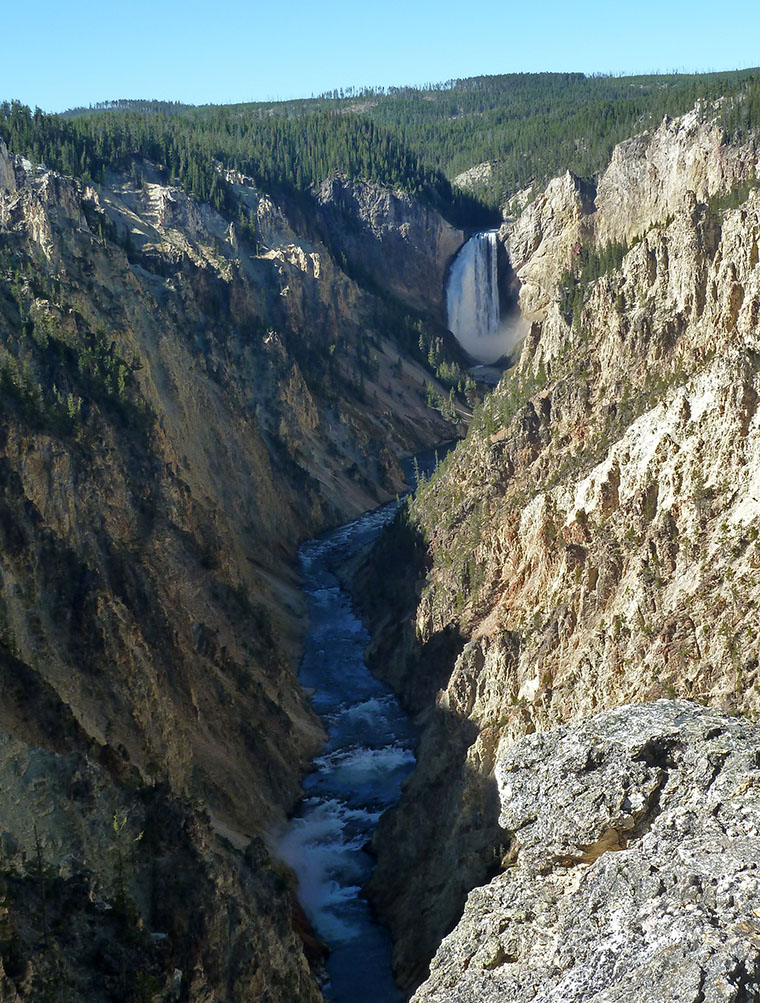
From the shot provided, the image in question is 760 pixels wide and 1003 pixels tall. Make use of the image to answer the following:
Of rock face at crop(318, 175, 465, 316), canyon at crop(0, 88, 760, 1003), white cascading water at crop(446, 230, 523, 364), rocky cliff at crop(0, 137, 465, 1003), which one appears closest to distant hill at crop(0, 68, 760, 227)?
rock face at crop(318, 175, 465, 316)

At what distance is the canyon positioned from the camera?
27094 millimetres

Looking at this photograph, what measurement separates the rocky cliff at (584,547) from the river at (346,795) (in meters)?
1.21

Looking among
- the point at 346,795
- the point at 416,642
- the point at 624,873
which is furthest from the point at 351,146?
the point at 624,873

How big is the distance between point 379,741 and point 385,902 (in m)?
14.5

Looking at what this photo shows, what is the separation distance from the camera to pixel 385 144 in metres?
184

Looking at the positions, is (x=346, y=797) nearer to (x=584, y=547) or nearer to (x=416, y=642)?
(x=416, y=642)

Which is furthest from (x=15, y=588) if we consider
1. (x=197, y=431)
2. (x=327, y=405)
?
(x=327, y=405)

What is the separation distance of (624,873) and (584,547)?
2376cm

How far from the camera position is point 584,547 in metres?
48.0

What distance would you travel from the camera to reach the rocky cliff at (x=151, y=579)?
108ft

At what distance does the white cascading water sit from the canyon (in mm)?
57410

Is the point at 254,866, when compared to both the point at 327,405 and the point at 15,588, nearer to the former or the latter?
the point at 15,588

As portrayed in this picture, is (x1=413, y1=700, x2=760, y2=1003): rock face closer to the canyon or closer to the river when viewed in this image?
the canyon

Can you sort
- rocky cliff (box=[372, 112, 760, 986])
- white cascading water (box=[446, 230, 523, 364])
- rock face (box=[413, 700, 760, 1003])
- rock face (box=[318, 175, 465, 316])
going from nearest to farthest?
1. rock face (box=[413, 700, 760, 1003])
2. rocky cliff (box=[372, 112, 760, 986])
3. white cascading water (box=[446, 230, 523, 364])
4. rock face (box=[318, 175, 465, 316])
